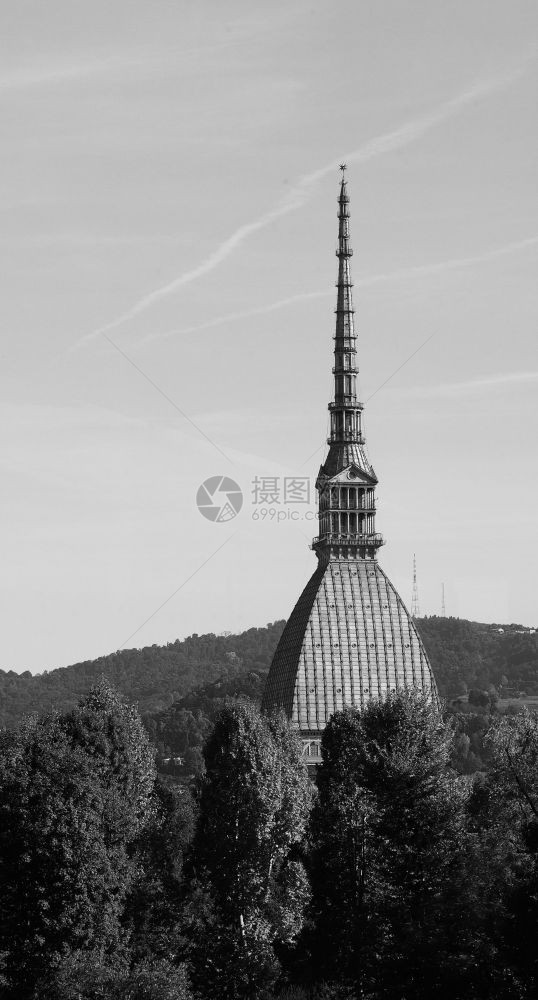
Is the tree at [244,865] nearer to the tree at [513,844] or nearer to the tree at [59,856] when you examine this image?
the tree at [59,856]

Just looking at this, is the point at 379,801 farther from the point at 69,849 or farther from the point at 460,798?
the point at 69,849

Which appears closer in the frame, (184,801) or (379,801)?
(379,801)

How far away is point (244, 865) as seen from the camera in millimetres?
137250

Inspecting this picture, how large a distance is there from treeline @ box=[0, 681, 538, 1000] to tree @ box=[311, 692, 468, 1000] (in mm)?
155

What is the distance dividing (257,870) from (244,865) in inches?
A: 42.0

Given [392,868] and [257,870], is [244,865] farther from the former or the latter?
[392,868]

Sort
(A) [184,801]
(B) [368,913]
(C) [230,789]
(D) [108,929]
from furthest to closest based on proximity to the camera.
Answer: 1. (A) [184,801]
2. (C) [230,789]
3. (B) [368,913]
4. (D) [108,929]

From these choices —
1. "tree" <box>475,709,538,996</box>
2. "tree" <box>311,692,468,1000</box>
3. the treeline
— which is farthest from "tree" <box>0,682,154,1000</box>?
"tree" <box>475,709,538,996</box>

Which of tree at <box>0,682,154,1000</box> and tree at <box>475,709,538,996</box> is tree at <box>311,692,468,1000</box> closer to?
tree at <box>475,709,538,996</box>

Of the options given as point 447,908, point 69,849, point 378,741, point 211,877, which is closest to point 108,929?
point 69,849

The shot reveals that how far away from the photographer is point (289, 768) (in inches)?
5807

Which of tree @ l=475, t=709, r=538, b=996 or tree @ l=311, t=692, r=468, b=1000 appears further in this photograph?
tree @ l=311, t=692, r=468, b=1000

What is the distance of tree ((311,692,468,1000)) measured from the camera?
12769 cm

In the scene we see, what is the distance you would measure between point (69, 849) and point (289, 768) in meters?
26.4
